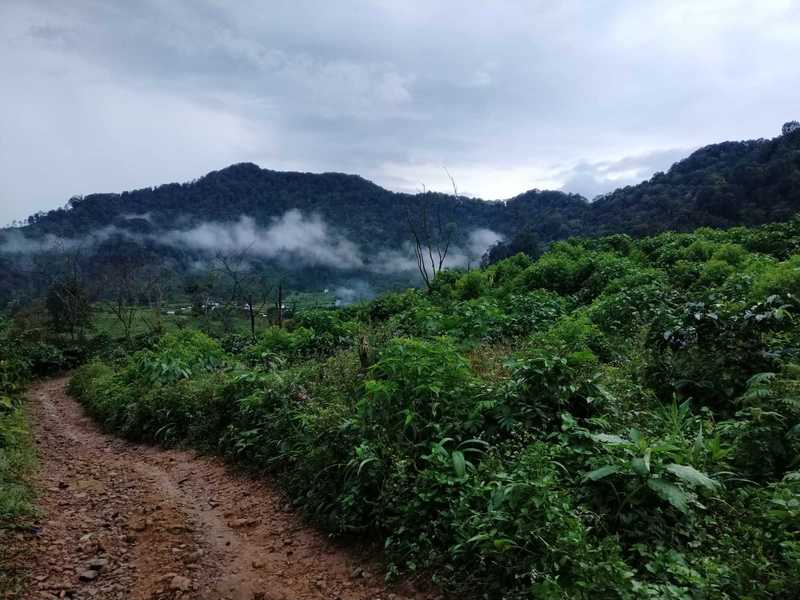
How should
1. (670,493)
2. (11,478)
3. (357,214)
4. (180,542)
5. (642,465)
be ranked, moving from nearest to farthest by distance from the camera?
(670,493) → (642,465) → (180,542) → (11,478) → (357,214)

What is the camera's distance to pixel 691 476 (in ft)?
10.4

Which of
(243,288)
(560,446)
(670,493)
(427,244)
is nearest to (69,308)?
(427,244)

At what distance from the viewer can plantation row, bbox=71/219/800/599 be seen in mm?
2895

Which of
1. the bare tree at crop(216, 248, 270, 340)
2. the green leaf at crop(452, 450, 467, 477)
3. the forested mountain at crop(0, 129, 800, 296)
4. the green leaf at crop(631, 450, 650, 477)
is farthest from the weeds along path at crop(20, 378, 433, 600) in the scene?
the forested mountain at crop(0, 129, 800, 296)

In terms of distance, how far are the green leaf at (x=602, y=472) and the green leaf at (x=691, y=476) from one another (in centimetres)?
33

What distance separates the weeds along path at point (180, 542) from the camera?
3.80m

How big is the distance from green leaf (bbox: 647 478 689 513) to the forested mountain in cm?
3611

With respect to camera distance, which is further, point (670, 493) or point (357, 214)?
point (357, 214)

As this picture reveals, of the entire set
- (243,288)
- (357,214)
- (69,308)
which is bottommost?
(243,288)

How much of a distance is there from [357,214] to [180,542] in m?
109

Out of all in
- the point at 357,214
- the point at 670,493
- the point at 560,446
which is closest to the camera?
the point at 670,493

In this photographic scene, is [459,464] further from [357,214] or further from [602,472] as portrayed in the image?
[357,214]

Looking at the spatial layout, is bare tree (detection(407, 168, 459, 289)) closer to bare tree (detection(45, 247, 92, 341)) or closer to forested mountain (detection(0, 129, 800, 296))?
forested mountain (detection(0, 129, 800, 296))

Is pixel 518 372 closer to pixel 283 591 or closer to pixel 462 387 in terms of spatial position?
pixel 462 387
